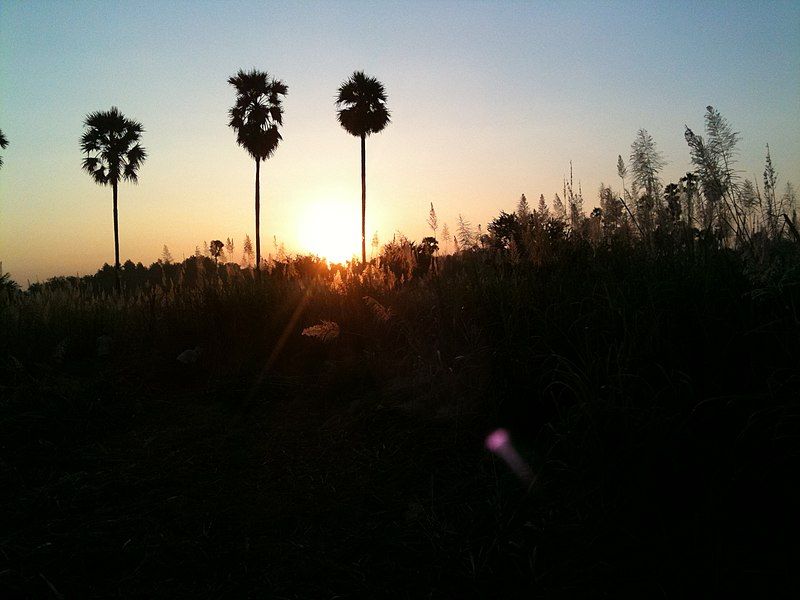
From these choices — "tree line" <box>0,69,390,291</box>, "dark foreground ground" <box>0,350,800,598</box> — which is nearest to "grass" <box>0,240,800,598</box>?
"dark foreground ground" <box>0,350,800,598</box>

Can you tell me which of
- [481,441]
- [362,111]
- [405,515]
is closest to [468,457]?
[481,441]

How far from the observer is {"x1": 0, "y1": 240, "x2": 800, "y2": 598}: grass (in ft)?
5.59

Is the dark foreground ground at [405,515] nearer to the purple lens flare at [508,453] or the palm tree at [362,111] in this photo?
the purple lens flare at [508,453]

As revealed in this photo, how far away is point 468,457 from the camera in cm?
261

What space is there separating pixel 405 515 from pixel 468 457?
1.79 ft

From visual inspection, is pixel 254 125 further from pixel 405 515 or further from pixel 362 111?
pixel 405 515

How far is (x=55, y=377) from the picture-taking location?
4.82 m

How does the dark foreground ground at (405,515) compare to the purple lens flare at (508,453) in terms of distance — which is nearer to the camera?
the dark foreground ground at (405,515)

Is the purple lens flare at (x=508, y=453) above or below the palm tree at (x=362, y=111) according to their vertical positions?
below

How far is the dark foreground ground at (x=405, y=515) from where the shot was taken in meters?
1.62

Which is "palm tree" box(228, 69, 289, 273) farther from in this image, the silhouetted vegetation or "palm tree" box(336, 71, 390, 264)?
the silhouetted vegetation

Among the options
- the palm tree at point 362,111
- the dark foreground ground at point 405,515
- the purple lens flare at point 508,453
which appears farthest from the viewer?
the palm tree at point 362,111

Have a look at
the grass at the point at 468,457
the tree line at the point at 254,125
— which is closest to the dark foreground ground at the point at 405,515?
the grass at the point at 468,457

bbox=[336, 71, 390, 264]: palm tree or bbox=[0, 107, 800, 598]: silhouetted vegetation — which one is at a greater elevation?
bbox=[336, 71, 390, 264]: palm tree
